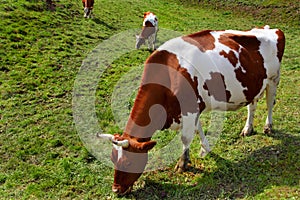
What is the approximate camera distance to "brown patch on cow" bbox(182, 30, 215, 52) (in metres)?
7.04

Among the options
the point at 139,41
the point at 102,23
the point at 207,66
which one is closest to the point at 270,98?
the point at 207,66

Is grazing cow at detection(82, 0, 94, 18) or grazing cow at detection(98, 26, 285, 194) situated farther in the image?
grazing cow at detection(82, 0, 94, 18)

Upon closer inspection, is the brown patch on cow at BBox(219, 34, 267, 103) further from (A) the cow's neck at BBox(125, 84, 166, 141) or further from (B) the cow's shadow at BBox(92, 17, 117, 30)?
(B) the cow's shadow at BBox(92, 17, 117, 30)

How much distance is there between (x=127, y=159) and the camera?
20.1ft

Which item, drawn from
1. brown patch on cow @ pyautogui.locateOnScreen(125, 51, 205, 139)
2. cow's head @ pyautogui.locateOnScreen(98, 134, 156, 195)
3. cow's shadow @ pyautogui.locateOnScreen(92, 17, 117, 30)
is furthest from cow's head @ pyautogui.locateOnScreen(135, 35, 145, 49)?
cow's head @ pyautogui.locateOnScreen(98, 134, 156, 195)

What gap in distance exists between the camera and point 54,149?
28.3 ft

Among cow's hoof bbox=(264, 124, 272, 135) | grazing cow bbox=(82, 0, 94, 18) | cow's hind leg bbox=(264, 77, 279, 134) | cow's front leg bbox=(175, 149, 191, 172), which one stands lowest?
cow's front leg bbox=(175, 149, 191, 172)

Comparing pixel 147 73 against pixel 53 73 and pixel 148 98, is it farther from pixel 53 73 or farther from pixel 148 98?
pixel 53 73

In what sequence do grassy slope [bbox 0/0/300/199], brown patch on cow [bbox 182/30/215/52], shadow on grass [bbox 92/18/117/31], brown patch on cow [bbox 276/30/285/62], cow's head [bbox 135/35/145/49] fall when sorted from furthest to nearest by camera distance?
shadow on grass [bbox 92/18/117/31]
cow's head [bbox 135/35/145/49]
brown patch on cow [bbox 276/30/285/62]
brown patch on cow [bbox 182/30/215/52]
grassy slope [bbox 0/0/300/199]

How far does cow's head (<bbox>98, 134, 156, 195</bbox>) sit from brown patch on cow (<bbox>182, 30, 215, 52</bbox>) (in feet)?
7.36

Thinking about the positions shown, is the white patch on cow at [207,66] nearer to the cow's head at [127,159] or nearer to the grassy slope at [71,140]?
the grassy slope at [71,140]

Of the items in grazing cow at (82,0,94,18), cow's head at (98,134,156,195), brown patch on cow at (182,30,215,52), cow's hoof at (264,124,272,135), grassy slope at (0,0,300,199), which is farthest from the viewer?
grazing cow at (82,0,94,18)

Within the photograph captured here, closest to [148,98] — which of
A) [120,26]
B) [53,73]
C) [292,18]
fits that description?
[53,73]

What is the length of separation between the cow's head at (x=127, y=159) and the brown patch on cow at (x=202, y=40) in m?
2.24
